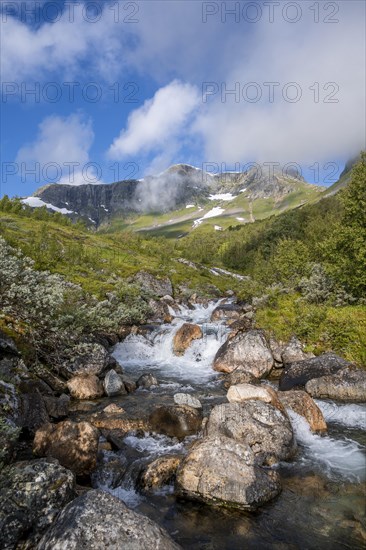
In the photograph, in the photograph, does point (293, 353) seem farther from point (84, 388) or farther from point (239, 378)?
point (84, 388)

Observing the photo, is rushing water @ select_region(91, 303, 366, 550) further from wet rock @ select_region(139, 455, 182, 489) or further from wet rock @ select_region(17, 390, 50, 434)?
wet rock @ select_region(17, 390, 50, 434)

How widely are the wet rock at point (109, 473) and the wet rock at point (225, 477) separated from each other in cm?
235

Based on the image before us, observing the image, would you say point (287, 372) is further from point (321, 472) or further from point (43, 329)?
point (43, 329)

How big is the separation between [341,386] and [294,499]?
10.3 metres

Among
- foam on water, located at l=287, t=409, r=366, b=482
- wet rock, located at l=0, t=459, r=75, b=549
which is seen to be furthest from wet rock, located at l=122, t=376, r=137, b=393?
wet rock, located at l=0, t=459, r=75, b=549

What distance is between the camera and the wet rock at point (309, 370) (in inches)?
867

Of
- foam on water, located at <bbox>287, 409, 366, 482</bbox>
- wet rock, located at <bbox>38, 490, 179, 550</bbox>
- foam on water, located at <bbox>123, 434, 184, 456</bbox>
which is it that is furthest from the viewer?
foam on water, located at <bbox>123, 434, 184, 456</bbox>

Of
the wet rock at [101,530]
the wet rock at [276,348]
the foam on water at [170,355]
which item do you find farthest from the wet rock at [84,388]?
the wet rock at [101,530]

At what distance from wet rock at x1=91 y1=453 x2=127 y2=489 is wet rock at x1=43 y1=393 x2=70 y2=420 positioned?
15.6 feet

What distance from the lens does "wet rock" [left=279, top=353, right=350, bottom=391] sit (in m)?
22.0

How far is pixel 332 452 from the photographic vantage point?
1441cm

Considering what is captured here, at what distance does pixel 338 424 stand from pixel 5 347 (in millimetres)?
17166

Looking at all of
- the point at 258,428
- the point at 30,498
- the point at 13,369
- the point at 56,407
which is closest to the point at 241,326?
the point at 258,428

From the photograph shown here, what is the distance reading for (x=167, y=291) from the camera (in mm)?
63812
